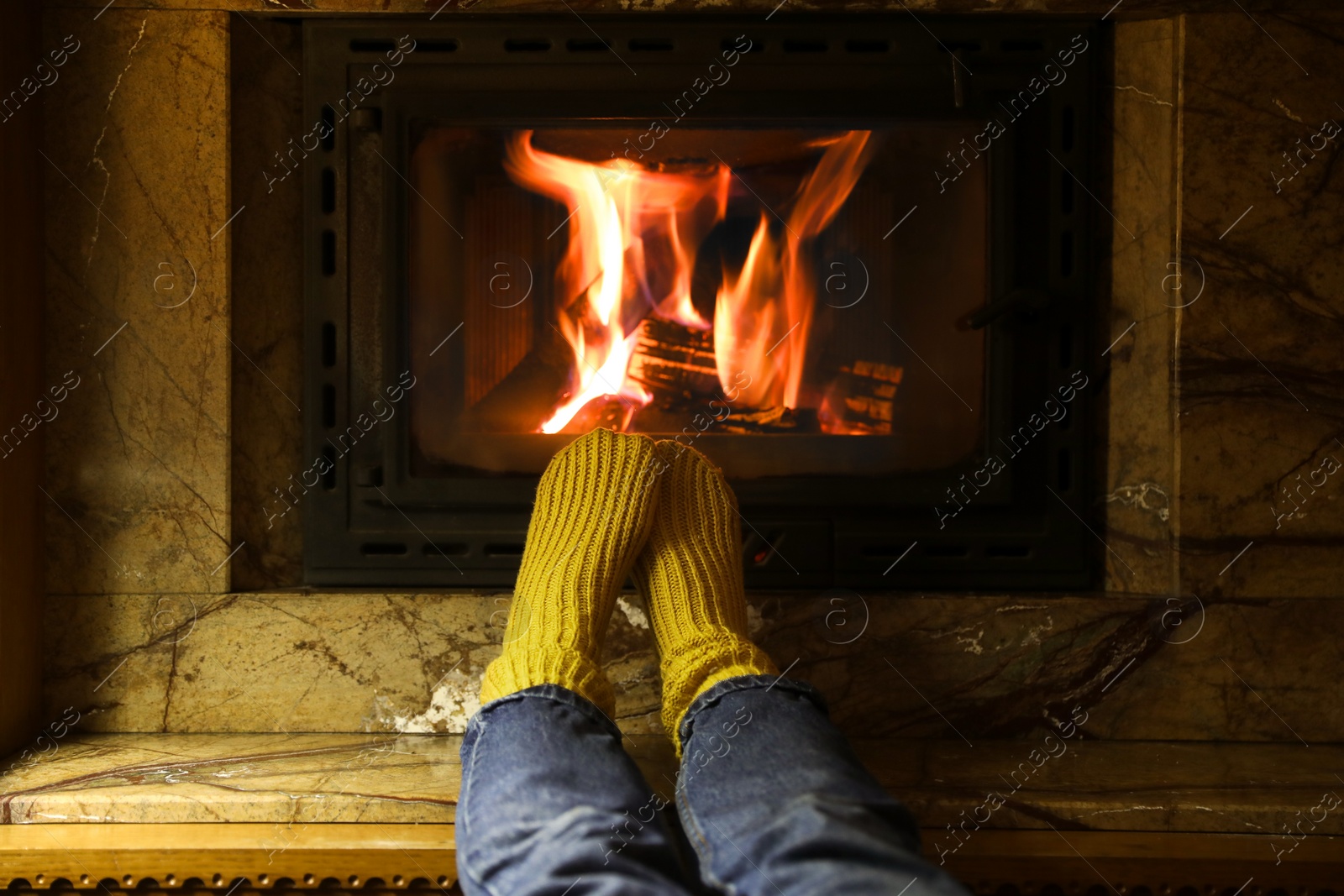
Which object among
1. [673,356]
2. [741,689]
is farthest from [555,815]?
Answer: [673,356]

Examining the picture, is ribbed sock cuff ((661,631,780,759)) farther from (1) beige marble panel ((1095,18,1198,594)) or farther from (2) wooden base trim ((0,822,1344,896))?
(1) beige marble panel ((1095,18,1198,594))

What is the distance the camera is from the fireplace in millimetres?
1006

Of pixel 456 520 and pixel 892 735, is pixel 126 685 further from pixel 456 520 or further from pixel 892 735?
pixel 892 735

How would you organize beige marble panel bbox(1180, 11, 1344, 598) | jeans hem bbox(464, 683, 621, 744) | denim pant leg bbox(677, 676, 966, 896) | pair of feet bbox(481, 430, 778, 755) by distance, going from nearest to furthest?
denim pant leg bbox(677, 676, 966, 896) < jeans hem bbox(464, 683, 621, 744) < pair of feet bbox(481, 430, 778, 755) < beige marble panel bbox(1180, 11, 1344, 598)

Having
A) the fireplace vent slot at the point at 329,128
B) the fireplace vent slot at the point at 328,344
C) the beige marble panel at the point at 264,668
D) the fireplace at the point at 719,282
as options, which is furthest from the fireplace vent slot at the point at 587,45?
the beige marble panel at the point at 264,668

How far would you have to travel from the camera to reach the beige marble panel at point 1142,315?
0.98 metres

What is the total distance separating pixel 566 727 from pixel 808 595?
38cm

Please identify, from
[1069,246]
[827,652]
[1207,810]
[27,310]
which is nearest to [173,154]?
[27,310]

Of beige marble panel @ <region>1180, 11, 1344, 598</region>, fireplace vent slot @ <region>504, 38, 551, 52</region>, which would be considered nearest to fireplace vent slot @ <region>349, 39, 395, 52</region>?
fireplace vent slot @ <region>504, 38, 551, 52</region>

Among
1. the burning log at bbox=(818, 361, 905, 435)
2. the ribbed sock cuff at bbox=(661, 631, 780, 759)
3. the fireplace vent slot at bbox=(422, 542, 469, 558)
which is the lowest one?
the ribbed sock cuff at bbox=(661, 631, 780, 759)

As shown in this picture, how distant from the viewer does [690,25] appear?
1007mm

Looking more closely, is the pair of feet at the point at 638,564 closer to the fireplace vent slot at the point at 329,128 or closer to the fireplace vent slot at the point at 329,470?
the fireplace vent slot at the point at 329,470

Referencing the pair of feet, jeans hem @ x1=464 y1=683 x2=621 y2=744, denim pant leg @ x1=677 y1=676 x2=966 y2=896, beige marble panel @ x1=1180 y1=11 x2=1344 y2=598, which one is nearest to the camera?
denim pant leg @ x1=677 y1=676 x2=966 y2=896

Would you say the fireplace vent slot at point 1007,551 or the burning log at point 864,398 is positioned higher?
the burning log at point 864,398
